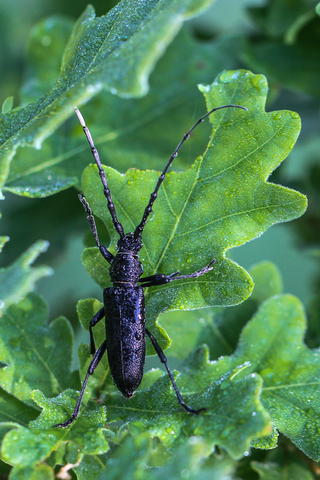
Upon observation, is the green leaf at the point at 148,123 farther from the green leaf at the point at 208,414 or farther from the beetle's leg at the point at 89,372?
the green leaf at the point at 208,414

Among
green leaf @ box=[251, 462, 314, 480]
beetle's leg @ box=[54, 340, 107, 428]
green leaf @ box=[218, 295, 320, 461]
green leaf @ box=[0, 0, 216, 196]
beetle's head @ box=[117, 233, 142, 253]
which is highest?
green leaf @ box=[0, 0, 216, 196]

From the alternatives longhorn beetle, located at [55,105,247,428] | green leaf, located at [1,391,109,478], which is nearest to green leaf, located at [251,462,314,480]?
longhorn beetle, located at [55,105,247,428]

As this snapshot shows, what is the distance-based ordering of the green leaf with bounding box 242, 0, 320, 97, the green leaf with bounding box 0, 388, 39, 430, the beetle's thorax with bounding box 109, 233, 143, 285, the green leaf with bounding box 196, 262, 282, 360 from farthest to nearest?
the green leaf with bounding box 242, 0, 320, 97, the green leaf with bounding box 196, 262, 282, 360, the beetle's thorax with bounding box 109, 233, 143, 285, the green leaf with bounding box 0, 388, 39, 430

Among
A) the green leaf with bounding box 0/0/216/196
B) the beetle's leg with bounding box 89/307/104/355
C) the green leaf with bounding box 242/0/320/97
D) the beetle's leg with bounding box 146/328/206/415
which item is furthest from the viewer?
the green leaf with bounding box 242/0/320/97

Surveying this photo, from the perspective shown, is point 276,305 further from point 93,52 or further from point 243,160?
point 93,52

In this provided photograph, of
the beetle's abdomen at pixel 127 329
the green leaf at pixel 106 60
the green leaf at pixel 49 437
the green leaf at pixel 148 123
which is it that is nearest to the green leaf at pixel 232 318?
the beetle's abdomen at pixel 127 329

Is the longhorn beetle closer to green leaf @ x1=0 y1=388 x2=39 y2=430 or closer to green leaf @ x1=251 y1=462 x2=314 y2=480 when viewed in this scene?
green leaf @ x1=0 y1=388 x2=39 y2=430

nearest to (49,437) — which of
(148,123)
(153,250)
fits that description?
(153,250)
